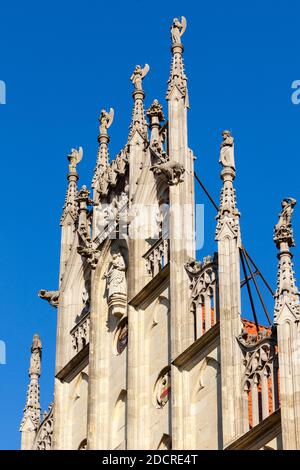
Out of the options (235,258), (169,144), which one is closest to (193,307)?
(235,258)

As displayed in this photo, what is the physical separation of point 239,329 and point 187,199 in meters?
4.59

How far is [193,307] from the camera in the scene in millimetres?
37938

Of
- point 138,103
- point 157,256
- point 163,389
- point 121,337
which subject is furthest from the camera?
point 138,103

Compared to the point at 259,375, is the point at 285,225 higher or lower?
higher

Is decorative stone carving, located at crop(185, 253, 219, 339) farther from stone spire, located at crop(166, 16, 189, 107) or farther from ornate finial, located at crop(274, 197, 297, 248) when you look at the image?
stone spire, located at crop(166, 16, 189, 107)

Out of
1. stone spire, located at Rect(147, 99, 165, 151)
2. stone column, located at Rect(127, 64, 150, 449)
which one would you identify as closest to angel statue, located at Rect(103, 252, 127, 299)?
stone column, located at Rect(127, 64, 150, 449)

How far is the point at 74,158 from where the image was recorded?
46.3m

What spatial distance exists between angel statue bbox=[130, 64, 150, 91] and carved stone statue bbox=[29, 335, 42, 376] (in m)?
6.06

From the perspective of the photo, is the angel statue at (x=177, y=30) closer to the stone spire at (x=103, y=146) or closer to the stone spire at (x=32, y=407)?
the stone spire at (x=103, y=146)

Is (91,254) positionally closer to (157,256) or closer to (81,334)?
(81,334)

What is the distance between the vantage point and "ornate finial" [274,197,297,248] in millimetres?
34750

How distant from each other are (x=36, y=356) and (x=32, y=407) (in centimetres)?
132

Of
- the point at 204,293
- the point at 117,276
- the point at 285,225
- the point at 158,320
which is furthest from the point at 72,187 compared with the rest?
the point at 285,225
